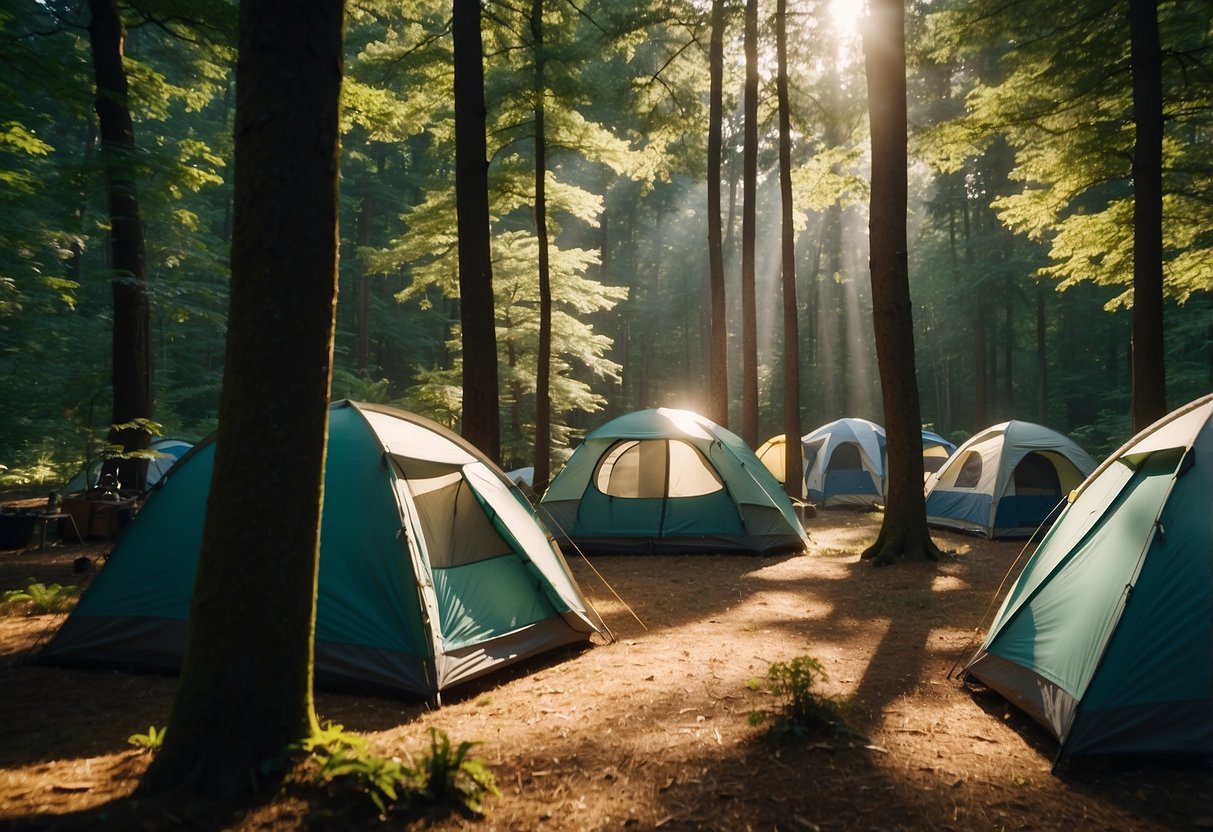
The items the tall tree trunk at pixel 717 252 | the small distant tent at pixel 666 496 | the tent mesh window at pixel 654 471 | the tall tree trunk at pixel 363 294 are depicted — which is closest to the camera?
the small distant tent at pixel 666 496

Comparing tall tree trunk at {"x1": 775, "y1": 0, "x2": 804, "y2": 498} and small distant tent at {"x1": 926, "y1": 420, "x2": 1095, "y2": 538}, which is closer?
small distant tent at {"x1": 926, "y1": 420, "x2": 1095, "y2": 538}

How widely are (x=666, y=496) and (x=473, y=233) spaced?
4599 mm

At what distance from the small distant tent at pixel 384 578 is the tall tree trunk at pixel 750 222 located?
Answer: 368 inches

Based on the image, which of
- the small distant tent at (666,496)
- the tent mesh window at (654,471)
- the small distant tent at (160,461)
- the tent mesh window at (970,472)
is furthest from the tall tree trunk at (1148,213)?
the small distant tent at (160,461)

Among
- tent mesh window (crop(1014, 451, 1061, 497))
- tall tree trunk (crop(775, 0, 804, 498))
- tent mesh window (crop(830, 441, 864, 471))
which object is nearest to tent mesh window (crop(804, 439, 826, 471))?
tent mesh window (crop(830, 441, 864, 471))

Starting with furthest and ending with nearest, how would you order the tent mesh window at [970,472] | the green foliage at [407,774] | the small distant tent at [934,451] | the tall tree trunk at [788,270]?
1. the small distant tent at [934,451]
2. the tall tree trunk at [788,270]
3. the tent mesh window at [970,472]
4. the green foliage at [407,774]

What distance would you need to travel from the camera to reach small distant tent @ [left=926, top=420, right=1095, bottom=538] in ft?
37.0

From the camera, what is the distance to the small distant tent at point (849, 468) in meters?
16.5

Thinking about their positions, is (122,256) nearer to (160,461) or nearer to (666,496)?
(160,461)

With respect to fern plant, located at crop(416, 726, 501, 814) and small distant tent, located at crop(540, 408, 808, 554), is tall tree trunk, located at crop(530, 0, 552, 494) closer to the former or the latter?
small distant tent, located at crop(540, 408, 808, 554)

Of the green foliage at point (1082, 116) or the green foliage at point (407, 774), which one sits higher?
the green foliage at point (1082, 116)

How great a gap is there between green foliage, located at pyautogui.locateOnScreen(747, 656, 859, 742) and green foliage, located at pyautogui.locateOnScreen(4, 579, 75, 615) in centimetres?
623

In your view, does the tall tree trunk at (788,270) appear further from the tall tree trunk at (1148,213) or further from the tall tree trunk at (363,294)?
the tall tree trunk at (363,294)

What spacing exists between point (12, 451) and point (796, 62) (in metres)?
19.2
